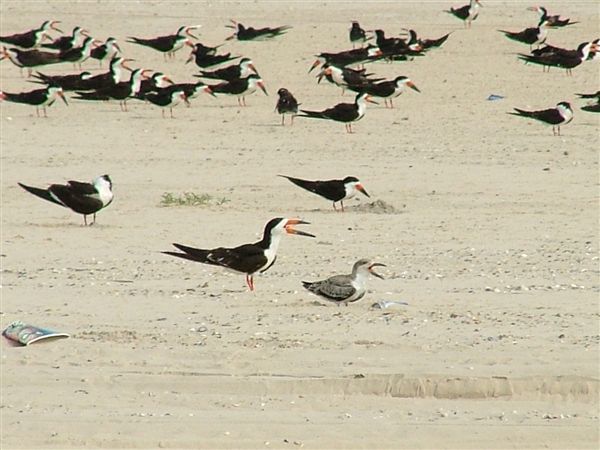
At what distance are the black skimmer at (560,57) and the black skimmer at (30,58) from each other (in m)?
7.19

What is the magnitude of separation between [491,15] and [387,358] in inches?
926

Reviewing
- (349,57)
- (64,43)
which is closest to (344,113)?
(349,57)

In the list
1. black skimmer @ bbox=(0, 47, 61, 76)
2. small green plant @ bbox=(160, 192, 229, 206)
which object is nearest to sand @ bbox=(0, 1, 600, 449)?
small green plant @ bbox=(160, 192, 229, 206)

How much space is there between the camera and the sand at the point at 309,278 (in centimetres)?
739

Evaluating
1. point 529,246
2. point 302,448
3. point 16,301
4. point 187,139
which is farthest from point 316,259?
point 187,139

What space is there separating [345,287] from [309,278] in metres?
1.21

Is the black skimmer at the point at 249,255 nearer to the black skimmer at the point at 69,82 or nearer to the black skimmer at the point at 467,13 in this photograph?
the black skimmer at the point at 69,82

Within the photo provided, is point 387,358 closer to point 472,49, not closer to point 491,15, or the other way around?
point 472,49

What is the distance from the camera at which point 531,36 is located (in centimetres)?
2620

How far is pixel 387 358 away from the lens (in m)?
8.30

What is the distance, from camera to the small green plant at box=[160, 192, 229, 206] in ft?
44.7

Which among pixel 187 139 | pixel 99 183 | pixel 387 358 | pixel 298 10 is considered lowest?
pixel 298 10

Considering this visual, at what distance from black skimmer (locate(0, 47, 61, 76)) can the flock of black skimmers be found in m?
0.02

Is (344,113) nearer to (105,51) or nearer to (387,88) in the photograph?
(387,88)
